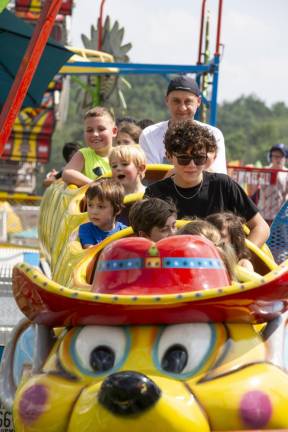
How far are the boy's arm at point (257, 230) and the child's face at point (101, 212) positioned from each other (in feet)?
2.25

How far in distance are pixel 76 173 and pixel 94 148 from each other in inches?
11.6

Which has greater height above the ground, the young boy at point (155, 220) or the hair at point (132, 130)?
the hair at point (132, 130)

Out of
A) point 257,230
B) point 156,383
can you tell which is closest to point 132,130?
point 257,230

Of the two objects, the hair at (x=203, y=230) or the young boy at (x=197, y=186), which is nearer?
the hair at (x=203, y=230)

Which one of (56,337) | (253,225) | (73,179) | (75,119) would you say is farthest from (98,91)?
(75,119)

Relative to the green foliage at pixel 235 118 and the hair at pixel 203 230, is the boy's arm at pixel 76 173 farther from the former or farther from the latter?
the green foliage at pixel 235 118

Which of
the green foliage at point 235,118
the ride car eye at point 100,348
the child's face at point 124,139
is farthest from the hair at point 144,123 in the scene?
the green foliage at point 235,118

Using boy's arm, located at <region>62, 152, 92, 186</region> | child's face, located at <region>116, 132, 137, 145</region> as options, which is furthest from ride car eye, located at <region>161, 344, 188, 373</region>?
child's face, located at <region>116, 132, 137, 145</region>

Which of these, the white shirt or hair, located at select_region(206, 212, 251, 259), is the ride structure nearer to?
hair, located at select_region(206, 212, 251, 259)

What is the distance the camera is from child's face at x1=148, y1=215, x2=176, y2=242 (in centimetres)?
A: 573

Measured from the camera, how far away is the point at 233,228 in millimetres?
6051

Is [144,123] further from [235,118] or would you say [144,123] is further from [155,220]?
[235,118]

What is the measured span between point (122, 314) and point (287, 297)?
2.08 feet

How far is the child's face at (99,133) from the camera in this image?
8972 millimetres
